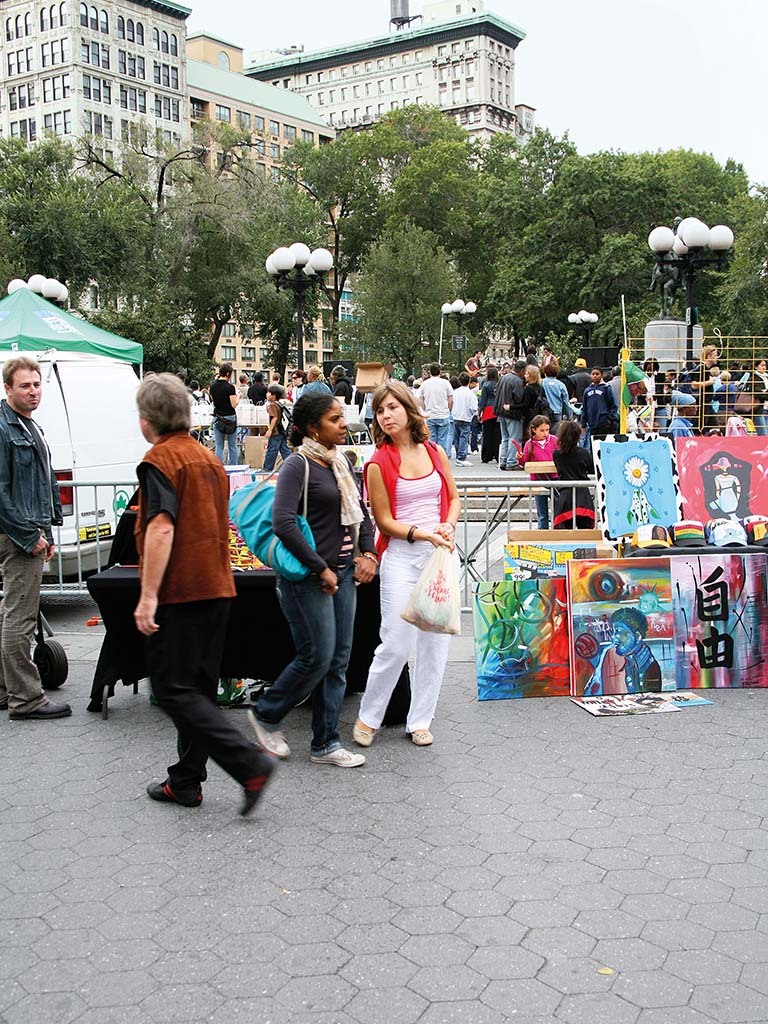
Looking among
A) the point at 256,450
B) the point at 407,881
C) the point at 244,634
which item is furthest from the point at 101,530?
the point at 407,881

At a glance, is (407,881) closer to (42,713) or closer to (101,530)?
(42,713)

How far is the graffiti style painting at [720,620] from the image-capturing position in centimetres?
660

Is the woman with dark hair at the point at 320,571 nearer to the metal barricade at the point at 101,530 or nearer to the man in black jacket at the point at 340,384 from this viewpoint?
the metal barricade at the point at 101,530

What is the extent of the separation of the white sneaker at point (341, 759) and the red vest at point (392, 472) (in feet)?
3.56

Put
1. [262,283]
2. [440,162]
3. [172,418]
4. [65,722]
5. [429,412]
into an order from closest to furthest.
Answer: [172,418]
[65,722]
[429,412]
[262,283]
[440,162]

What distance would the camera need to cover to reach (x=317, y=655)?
518cm

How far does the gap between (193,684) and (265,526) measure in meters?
1.01

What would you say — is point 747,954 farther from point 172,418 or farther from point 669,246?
point 669,246

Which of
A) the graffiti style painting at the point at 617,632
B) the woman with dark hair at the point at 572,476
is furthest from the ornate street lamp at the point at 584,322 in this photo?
the graffiti style painting at the point at 617,632

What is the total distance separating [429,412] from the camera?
1886 cm

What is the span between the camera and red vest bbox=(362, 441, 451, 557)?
557cm

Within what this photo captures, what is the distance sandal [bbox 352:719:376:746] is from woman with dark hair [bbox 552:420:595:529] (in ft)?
12.0

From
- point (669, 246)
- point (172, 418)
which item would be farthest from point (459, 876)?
point (669, 246)

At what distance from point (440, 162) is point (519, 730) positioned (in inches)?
2507
